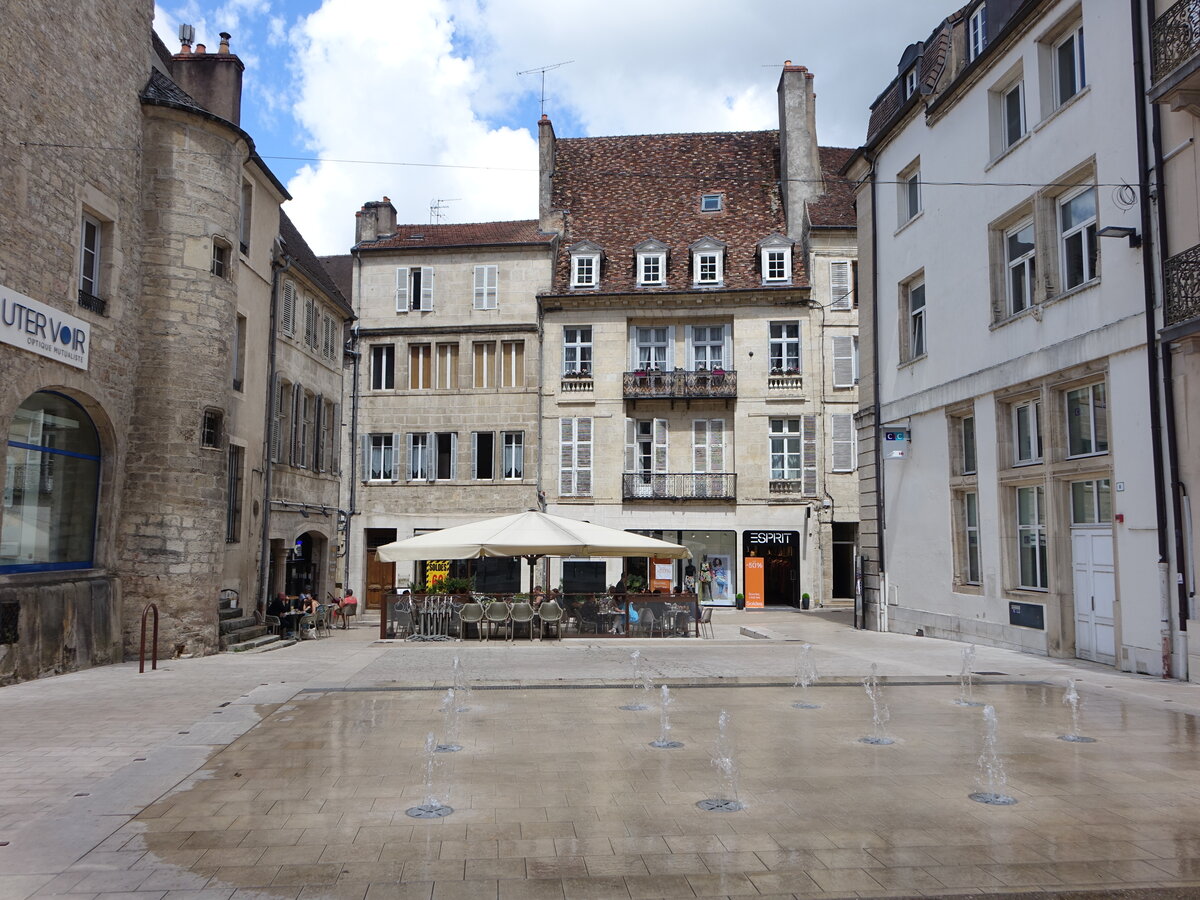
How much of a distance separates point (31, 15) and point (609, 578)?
2370cm

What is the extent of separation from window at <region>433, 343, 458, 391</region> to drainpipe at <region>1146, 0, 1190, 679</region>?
24.1 m

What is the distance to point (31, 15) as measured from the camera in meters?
13.0

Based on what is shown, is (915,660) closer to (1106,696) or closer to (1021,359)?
(1106,696)

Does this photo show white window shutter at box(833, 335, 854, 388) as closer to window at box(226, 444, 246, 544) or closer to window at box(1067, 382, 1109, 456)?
window at box(1067, 382, 1109, 456)

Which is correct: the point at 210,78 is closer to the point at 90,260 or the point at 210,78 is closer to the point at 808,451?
the point at 90,260

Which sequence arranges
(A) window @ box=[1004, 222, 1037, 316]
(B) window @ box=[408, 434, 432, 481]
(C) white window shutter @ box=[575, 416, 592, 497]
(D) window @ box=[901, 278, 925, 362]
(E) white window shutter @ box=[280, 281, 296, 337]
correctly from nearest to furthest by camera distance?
(A) window @ box=[1004, 222, 1037, 316]
(D) window @ box=[901, 278, 925, 362]
(E) white window shutter @ box=[280, 281, 296, 337]
(C) white window shutter @ box=[575, 416, 592, 497]
(B) window @ box=[408, 434, 432, 481]

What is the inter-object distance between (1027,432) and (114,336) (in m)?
14.6

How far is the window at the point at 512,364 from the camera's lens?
33344mm

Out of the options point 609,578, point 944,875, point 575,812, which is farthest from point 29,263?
point 609,578

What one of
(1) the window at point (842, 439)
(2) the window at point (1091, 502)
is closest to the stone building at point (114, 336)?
(2) the window at point (1091, 502)

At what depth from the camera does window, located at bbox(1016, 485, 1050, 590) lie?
1581 centimetres

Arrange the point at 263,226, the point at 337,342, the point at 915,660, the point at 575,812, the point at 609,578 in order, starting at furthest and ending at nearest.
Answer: the point at 609,578
the point at 337,342
the point at 263,226
the point at 915,660
the point at 575,812

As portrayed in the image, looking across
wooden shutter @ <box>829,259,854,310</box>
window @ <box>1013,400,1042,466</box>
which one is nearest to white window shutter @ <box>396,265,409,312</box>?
wooden shutter @ <box>829,259,854,310</box>

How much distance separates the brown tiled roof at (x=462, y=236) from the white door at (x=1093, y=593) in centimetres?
2268
